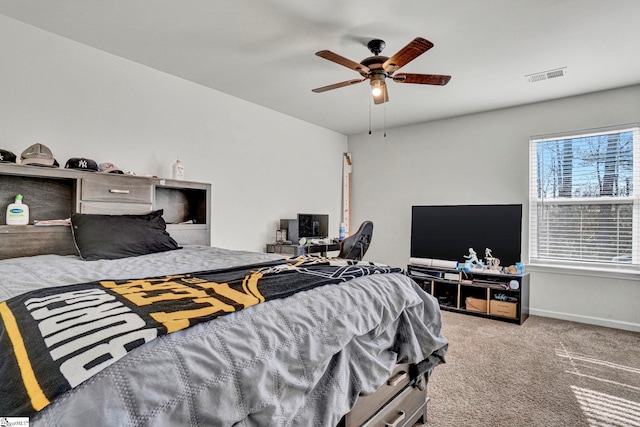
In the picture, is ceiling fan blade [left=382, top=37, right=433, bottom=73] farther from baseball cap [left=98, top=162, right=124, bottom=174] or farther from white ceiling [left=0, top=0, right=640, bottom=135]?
baseball cap [left=98, top=162, right=124, bottom=174]

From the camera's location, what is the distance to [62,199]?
2643 mm

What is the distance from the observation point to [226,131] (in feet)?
12.8

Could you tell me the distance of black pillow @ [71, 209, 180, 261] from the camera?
2.09 metres

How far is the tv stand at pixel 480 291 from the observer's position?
3650mm

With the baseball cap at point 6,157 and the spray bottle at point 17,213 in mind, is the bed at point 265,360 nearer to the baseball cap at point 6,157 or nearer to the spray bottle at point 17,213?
the spray bottle at point 17,213

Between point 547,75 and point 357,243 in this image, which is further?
point 357,243

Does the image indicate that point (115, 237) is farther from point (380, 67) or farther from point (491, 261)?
point (491, 261)

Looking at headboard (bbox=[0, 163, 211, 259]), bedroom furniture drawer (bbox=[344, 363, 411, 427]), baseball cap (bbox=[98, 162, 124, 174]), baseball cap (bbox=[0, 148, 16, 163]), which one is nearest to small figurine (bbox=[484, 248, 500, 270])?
bedroom furniture drawer (bbox=[344, 363, 411, 427])

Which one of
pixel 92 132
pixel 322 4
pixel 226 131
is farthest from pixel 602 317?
pixel 92 132

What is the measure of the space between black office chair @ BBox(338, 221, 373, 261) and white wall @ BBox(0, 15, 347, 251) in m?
1.03

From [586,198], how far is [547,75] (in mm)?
1509

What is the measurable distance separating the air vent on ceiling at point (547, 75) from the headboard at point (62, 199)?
11.5 feet

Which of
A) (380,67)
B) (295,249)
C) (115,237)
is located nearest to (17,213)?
(115,237)

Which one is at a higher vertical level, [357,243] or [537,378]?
[357,243]
